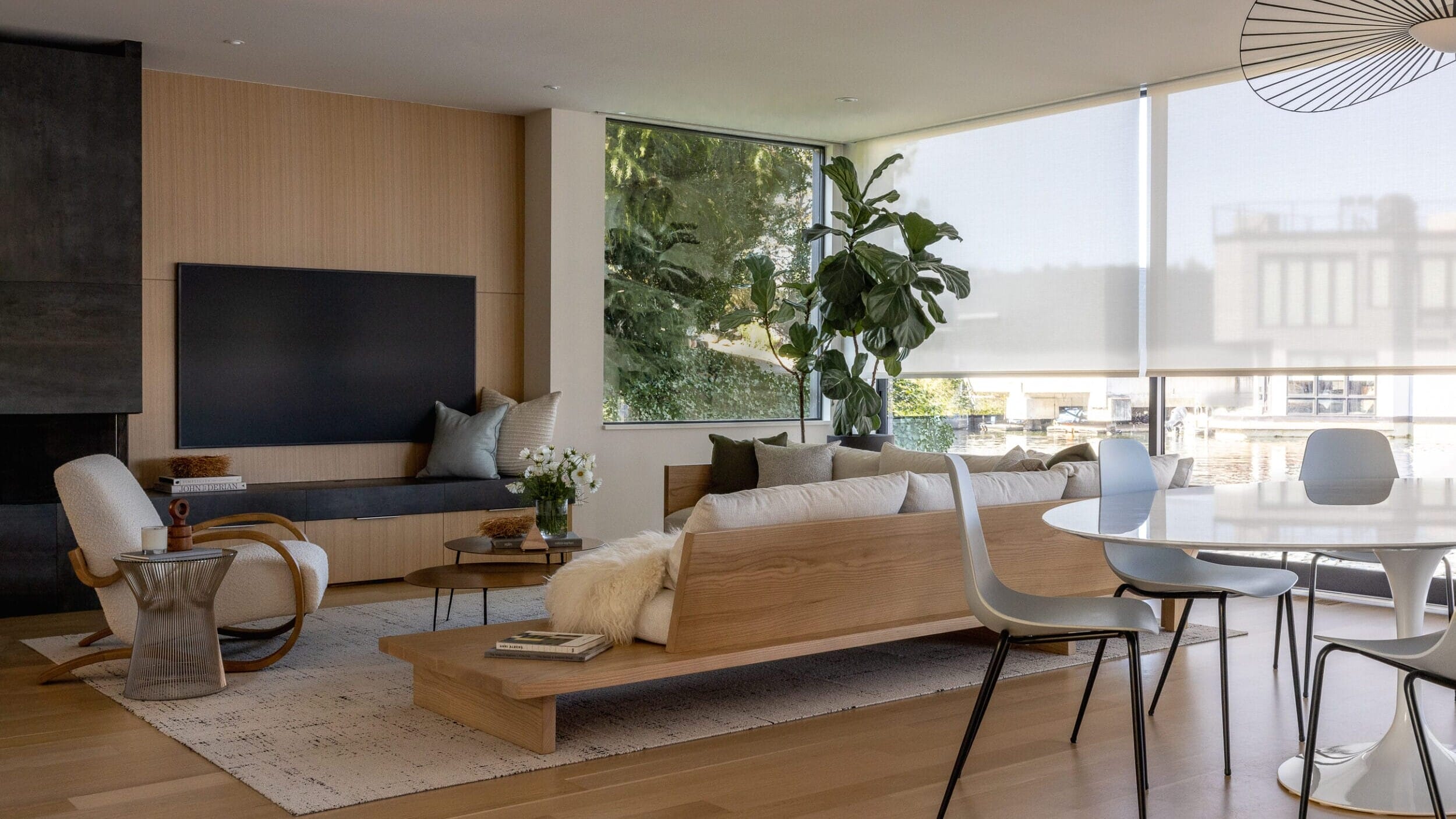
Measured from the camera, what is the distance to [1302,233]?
622cm

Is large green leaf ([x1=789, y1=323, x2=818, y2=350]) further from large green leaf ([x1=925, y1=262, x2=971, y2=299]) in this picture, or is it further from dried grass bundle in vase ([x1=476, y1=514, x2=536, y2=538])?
dried grass bundle in vase ([x1=476, y1=514, x2=536, y2=538])

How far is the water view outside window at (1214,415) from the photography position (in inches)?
234

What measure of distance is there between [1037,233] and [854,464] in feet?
7.24

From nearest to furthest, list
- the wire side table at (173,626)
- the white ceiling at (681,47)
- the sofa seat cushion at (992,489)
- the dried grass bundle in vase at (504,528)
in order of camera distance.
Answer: the wire side table at (173,626)
the sofa seat cushion at (992,489)
the dried grass bundle in vase at (504,528)
the white ceiling at (681,47)

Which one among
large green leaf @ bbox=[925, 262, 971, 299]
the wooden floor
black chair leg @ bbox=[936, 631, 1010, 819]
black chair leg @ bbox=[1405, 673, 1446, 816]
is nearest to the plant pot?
large green leaf @ bbox=[925, 262, 971, 299]

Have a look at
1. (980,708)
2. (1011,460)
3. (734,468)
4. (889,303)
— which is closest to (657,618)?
(980,708)

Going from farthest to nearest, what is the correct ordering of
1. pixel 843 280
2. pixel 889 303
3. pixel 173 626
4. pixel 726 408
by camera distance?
1. pixel 726 408
2. pixel 843 280
3. pixel 889 303
4. pixel 173 626

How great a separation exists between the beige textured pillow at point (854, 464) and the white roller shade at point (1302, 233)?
183 centimetres

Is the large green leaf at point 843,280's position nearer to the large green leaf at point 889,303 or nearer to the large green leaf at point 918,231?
the large green leaf at point 889,303

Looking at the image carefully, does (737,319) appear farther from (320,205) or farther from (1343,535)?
(1343,535)

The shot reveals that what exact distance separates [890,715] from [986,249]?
443cm

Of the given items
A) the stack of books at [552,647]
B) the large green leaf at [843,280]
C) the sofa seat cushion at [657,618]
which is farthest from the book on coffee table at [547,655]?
→ the large green leaf at [843,280]

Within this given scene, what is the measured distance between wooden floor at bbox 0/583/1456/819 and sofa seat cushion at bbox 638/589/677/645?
0.34 metres

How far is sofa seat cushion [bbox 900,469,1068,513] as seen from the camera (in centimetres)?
443
